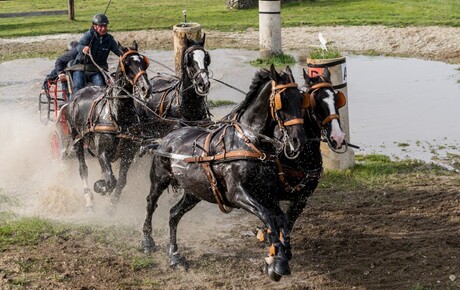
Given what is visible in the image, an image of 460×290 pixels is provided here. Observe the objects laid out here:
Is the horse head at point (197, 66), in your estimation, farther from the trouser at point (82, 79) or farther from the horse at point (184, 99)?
the trouser at point (82, 79)

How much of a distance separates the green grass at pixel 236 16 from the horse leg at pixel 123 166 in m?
14.3

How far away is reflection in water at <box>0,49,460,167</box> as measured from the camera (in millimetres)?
14727

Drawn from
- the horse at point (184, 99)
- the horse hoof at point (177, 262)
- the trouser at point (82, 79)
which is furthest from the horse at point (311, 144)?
the trouser at point (82, 79)

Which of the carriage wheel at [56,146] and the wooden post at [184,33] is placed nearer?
the carriage wheel at [56,146]

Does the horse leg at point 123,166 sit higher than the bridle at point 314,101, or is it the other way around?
the bridle at point 314,101

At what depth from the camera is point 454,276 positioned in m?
8.73

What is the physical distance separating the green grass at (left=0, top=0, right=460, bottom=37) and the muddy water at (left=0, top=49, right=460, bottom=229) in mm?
4382

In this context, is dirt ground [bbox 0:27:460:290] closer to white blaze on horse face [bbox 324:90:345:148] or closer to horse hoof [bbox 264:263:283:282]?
horse hoof [bbox 264:263:283:282]

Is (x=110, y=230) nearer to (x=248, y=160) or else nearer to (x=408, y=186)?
(x=248, y=160)

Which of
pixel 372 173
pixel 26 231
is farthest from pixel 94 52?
pixel 372 173

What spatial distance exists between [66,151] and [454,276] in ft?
21.5

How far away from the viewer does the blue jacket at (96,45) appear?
1314cm

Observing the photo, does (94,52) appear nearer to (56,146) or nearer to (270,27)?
(56,146)

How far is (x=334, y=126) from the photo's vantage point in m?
8.55
